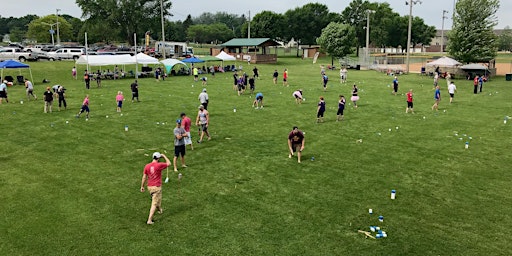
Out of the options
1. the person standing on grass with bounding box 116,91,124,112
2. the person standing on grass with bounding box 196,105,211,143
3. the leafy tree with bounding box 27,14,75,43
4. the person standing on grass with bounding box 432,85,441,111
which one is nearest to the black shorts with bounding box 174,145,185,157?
the person standing on grass with bounding box 196,105,211,143

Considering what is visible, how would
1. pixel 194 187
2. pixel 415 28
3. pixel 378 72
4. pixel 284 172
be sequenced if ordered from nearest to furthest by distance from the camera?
pixel 194 187 < pixel 284 172 < pixel 378 72 < pixel 415 28

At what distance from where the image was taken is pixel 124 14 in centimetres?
8106

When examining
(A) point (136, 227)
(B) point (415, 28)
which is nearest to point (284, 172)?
(A) point (136, 227)

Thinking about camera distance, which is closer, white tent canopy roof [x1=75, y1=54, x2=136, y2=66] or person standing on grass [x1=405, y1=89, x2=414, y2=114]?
person standing on grass [x1=405, y1=89, x2=414, y2=114]

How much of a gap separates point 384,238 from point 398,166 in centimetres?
556

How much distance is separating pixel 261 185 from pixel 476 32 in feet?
134

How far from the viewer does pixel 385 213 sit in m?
10.4

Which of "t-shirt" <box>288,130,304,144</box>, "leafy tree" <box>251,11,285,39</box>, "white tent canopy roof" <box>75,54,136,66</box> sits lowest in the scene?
"t-shirt" <box>288,130,304,144</box>

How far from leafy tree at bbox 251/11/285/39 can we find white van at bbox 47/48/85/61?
37024 mm

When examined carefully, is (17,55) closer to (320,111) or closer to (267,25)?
(320,111)

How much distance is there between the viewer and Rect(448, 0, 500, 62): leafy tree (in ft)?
141

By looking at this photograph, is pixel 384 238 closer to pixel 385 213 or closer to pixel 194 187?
pixel 385 213

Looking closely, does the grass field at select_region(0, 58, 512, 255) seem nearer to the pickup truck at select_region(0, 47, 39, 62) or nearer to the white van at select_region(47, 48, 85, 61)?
the pickup truck at select_region(0, 47, 39, 62)

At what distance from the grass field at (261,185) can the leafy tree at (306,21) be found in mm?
67066
